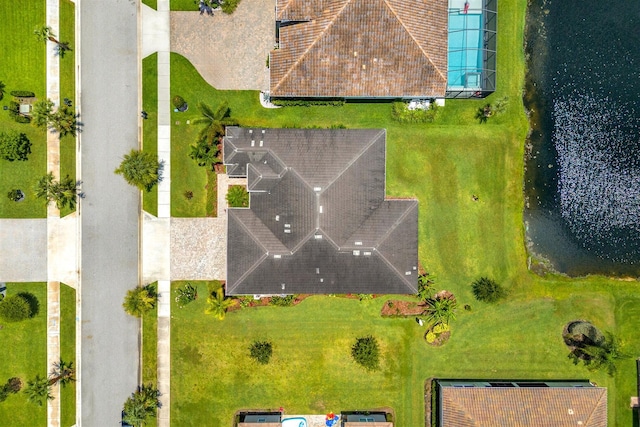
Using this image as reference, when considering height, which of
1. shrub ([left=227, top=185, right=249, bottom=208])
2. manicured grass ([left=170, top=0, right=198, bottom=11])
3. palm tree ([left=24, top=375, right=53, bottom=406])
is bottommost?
palm tree ([left=24, top=375, right=53, bottom=406])

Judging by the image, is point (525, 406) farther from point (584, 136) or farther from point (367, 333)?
point (584, 136)

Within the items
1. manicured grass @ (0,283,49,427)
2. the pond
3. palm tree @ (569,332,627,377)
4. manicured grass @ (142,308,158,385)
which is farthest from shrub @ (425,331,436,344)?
manicured grass @ (0,283,49,427)

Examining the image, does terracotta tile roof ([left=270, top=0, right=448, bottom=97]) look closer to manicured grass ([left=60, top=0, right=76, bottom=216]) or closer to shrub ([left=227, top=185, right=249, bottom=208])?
shrub ([left=227, top=185, right=249, bottom=208])

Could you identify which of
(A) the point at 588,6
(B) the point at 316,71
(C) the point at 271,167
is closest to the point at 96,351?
(C) the point at 271,167

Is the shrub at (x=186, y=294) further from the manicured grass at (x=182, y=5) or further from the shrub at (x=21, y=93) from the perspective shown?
the manicured grass at (x=182, y=5)

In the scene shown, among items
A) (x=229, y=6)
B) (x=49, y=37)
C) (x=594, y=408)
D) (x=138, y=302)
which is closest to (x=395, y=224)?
(x=594, y=408)

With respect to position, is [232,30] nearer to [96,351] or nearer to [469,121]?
[469,121]
